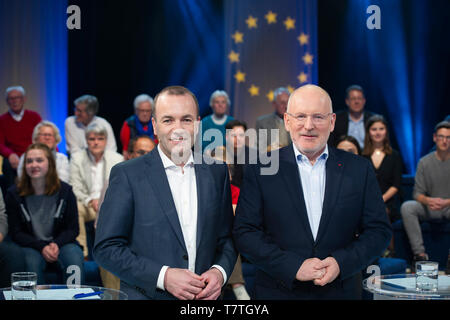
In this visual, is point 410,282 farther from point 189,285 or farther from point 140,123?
point 140,123

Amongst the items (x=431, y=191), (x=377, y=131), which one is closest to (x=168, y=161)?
(x=377, y=131)

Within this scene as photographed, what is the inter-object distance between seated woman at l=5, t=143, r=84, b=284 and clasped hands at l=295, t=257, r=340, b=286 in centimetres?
250

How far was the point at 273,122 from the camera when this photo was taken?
633cm

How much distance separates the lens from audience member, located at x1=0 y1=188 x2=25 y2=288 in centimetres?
415

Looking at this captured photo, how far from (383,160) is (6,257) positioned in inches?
135

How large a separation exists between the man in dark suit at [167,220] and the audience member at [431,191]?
359 cm

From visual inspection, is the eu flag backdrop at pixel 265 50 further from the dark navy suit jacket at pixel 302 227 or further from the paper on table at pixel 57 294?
the paper on table at pixel 57 294

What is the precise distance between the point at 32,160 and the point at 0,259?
753mm

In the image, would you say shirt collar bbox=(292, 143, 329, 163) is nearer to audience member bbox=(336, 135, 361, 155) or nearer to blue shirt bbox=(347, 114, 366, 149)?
audience member bbox=(336, 135, 361, 155)

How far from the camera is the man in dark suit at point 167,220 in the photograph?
2.09 m

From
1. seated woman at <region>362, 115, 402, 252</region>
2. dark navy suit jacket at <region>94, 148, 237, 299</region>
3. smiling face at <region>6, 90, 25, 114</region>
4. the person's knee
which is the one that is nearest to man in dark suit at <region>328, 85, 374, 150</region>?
seated woman at <region>362, 115, 402, 252</region>

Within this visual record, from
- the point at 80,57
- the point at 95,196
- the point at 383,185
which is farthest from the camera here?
the point at 80,57

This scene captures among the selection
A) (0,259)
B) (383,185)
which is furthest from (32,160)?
(383,185)

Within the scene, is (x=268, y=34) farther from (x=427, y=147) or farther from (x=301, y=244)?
(x=301, y=244)
